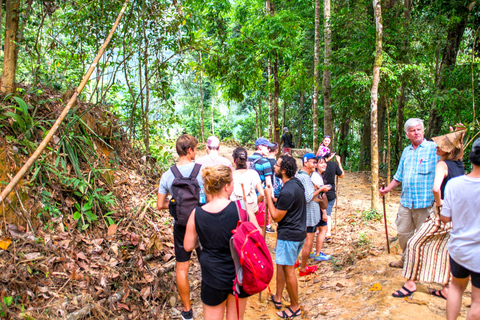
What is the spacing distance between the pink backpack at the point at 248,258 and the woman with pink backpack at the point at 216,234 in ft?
0.24

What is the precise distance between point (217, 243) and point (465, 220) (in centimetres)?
214

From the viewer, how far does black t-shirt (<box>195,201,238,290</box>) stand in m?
2.61

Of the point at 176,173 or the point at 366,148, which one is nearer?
the point at 176,173

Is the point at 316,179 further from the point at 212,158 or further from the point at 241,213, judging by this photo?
the point at 241,213

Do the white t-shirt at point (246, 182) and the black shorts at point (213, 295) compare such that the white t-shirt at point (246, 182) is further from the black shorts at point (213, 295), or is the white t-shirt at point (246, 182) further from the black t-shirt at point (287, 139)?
the black t-shirt at point (287, 139)

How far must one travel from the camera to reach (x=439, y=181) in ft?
11.3

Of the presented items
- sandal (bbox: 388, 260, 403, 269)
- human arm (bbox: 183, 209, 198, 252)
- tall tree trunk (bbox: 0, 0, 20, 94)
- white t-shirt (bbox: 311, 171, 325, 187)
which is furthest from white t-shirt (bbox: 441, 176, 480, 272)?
tall tree trunk (bbox: 0, 0, 20, 94)

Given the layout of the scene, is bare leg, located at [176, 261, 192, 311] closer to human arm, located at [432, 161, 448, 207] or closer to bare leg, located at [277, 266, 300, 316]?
bare leg, located at [277, 266, 300, 316]

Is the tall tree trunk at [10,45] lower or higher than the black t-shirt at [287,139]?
higher

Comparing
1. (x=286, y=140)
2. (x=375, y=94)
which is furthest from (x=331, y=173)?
(x=286, y=140)

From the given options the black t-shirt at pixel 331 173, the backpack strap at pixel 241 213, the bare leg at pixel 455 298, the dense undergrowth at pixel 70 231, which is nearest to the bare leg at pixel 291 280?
the backpack strap at pixel 241 213

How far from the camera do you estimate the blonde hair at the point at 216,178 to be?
104 inches

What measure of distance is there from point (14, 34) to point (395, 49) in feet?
30.5

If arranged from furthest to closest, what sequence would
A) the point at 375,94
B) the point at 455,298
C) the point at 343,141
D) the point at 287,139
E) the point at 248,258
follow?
the point at 343,141 → the point at 287,139 → the point at 375,94 → the point at 455,298 → the point at 248,258
